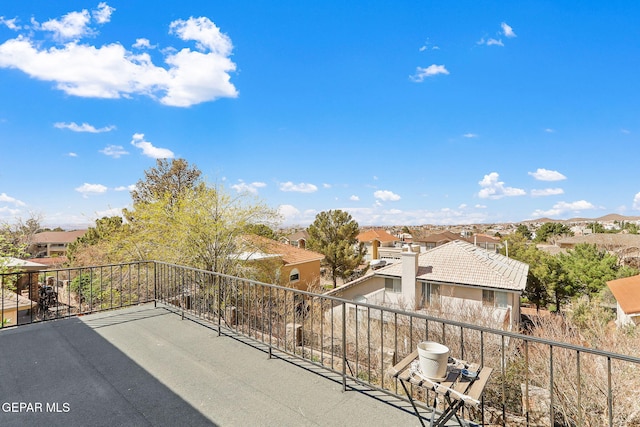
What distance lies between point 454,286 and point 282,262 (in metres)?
7.95

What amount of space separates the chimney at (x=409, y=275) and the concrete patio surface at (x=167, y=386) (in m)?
11.0

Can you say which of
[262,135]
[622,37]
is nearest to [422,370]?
[262,135]

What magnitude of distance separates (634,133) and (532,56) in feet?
61.9

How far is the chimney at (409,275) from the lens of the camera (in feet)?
43.8

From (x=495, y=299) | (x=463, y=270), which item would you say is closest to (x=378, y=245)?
(x=463, y=270)

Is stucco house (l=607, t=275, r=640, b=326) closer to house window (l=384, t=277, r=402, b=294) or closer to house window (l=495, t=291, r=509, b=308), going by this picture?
house window (l=495, t=291, r=509, b=308)

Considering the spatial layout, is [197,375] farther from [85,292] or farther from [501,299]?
[85,292]

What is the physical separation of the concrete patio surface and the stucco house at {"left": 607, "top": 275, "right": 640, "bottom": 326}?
13.0m

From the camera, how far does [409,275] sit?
1342 cm

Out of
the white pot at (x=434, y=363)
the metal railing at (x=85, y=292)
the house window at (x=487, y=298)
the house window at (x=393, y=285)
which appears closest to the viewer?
the white pot at (x=434, y=363)

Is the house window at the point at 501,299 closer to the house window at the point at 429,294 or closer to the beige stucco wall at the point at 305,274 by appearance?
the house window at the point at 429,294

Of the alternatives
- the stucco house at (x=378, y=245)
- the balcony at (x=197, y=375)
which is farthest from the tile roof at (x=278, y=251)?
the stucco house at (x=378, y=245)

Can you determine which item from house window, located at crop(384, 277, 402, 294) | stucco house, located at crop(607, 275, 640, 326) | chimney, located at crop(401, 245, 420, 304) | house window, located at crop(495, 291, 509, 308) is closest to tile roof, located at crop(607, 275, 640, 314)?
stucco house, located at crop(607, 275, 640, 326)

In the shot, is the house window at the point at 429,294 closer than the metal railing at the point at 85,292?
No
